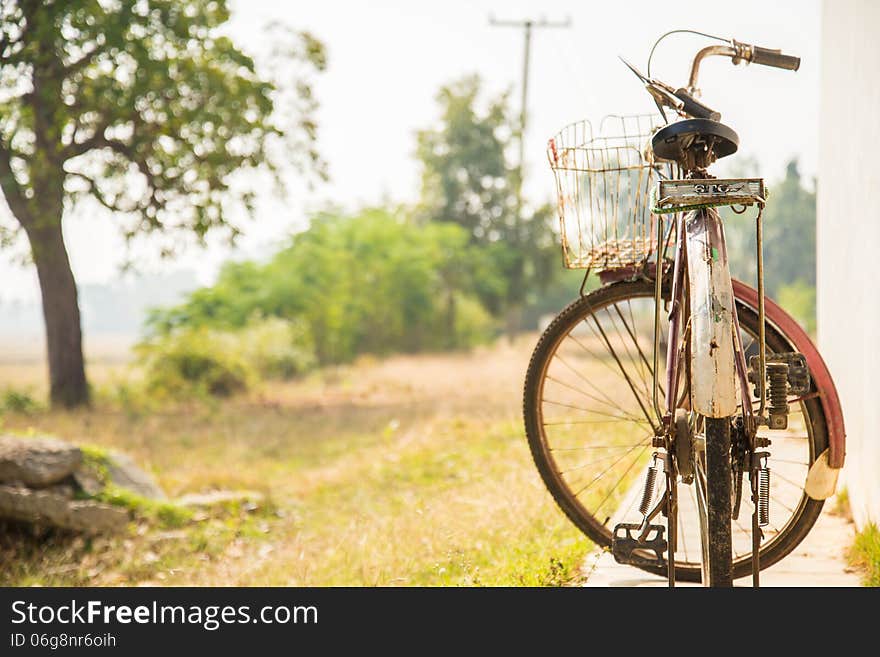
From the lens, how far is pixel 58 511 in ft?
16.5

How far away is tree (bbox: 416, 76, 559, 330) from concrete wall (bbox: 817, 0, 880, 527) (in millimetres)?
22304

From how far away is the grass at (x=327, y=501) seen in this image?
3570 millimetres

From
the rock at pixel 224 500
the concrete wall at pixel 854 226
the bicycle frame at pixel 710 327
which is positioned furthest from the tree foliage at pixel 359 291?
the bicycle frame at pixel 710 327

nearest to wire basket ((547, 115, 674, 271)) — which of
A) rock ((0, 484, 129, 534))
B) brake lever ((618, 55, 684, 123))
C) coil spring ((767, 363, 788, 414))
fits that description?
brake lever ((618, 55, 684, 123))

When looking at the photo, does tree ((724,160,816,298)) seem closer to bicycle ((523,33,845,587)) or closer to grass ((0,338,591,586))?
grass ((0,338,591,586))

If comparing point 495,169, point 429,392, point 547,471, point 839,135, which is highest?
point 495,169

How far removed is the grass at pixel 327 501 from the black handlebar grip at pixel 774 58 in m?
1.76

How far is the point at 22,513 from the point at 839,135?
15.6ft

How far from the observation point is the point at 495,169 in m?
27.3

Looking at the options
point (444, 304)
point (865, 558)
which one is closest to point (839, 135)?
point (865, 558)

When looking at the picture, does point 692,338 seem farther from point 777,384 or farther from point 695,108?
point 695,108

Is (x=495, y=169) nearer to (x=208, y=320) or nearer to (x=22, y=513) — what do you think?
(x=208, y=320)

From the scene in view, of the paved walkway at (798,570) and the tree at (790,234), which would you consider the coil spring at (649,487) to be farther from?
the tree at (790,234)

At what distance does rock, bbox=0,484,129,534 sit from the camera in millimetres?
4867
